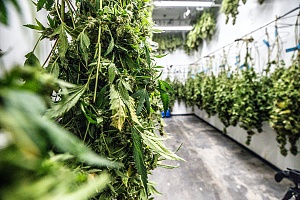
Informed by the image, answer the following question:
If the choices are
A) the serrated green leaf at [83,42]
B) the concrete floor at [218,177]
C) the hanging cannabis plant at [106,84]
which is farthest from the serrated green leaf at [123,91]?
the concrete floor at [218,177]

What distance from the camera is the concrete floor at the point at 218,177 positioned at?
6.84ft

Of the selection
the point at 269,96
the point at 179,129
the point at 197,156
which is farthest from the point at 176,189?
the point at 179,129

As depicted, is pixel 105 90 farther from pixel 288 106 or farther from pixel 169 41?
pixel 169 41

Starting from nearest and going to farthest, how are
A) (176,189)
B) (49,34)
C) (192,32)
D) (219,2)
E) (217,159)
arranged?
(49,34)
(176,189)
(217,159)
(219,2)
(192,32)

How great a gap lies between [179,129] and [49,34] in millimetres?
4770

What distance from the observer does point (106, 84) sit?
2.03ft

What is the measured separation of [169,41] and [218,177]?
584 cm

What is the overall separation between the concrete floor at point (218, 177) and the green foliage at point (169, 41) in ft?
14.9

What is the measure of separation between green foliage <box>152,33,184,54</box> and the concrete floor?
4.54 meters

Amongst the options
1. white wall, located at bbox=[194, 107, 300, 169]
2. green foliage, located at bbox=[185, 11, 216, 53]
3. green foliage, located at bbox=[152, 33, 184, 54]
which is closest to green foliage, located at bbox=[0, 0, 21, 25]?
white wall, located at bbox=[194, 107, 300, 169]

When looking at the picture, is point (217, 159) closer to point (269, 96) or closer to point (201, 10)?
point (269, 96)

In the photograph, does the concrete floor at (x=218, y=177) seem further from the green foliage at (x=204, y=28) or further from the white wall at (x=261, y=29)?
the green foliage at (x=204, y=28)

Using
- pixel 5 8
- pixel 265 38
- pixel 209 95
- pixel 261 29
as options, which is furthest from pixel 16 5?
pixel 209 95

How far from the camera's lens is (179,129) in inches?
202
